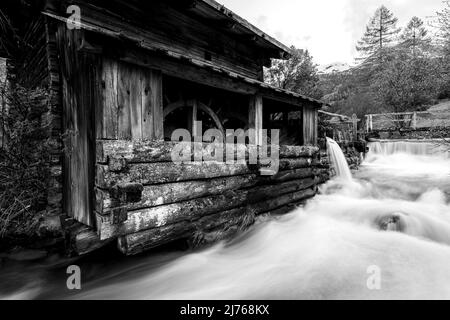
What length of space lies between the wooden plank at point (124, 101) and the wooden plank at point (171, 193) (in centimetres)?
80

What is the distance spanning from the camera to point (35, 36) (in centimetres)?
552

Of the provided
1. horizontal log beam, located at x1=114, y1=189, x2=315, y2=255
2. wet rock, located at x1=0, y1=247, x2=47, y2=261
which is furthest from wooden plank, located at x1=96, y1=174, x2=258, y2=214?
wet rock, located at x1=0, y1=247, x2=47, y2=261

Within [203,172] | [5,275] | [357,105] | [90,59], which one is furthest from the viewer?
[357,105]

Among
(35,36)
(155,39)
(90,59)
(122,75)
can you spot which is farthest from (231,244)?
(35,36)

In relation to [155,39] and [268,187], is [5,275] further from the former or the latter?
[155,39]

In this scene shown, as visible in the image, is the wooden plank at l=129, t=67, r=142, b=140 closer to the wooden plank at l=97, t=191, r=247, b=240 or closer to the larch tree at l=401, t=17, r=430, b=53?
the wooden plank at l=97, t=191, r=247, b=240

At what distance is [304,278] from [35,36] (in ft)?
22.9

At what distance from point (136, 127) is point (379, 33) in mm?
55247

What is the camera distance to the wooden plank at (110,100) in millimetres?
3236

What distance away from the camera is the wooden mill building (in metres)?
3.21

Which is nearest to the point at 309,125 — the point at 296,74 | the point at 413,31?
the point at 296,74

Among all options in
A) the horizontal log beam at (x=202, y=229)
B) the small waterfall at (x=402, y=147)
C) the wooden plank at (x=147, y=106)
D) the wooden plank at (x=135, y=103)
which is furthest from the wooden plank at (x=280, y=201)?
the small waterfall at (x=402, y=147)

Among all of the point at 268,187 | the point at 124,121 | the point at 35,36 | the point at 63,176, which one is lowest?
the point at 268,187

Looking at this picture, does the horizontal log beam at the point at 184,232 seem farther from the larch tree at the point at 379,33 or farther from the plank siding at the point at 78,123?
the larch tree at the point at 379,33
